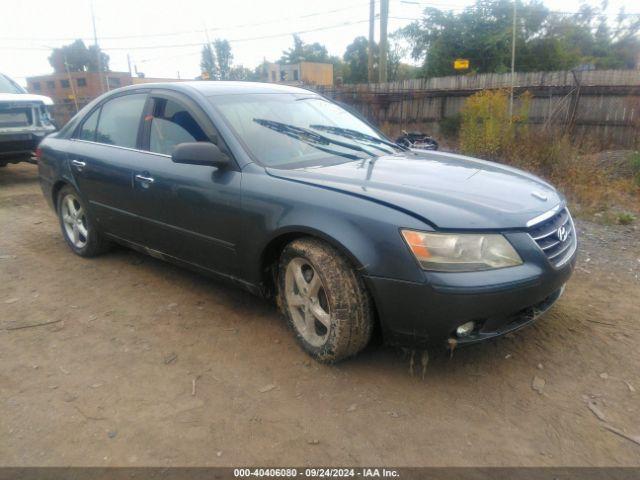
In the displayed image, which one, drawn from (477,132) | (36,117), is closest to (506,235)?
(477,132)

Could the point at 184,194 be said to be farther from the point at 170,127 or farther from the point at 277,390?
the point at 277,390

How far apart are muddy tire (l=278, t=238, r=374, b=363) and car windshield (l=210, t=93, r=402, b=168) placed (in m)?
0.65

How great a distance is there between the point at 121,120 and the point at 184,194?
1.25 metres

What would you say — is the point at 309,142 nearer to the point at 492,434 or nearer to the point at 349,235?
the point at 349,235

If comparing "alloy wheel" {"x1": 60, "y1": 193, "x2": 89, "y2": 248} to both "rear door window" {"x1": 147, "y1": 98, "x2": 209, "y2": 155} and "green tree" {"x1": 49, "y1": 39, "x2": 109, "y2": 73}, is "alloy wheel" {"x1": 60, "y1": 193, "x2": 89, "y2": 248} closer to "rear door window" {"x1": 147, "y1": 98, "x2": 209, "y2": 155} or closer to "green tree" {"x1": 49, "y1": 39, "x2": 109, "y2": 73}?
"rear door window" {"x1": 147, "y1": 98, "x2": 209, "y2": 155}

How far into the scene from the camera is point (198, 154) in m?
2.90

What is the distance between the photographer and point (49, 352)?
300 cm

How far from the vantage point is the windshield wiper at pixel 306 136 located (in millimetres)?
3311

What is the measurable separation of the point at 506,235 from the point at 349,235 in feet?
2.50

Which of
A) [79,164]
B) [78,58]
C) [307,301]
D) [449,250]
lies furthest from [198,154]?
[78,58]

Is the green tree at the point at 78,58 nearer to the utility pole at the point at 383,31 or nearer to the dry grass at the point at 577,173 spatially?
the utility pole at the point at 383,31

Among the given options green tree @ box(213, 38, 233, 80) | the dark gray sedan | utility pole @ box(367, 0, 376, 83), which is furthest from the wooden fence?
green tree @ box(213, 38, 233, 80)

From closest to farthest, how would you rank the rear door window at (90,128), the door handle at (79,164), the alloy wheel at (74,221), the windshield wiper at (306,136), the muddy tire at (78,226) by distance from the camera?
the windshield wiper at (306,136)
the door handle at (79,164)
the rear door window at (90,128)
the muddy tire at (78,226)
the alloy wheel at (74,221)

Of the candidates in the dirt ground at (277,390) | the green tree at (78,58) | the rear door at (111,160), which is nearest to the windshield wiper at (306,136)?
the rear door at (111,160)
